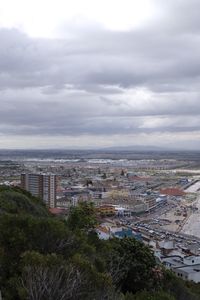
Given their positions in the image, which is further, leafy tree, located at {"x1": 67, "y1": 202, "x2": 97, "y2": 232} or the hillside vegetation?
leafy tree, located at {"x1": 67, "y1": 202, "x2": 97, "y2": 232}

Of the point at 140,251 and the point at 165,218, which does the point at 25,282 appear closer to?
the point at 140,251

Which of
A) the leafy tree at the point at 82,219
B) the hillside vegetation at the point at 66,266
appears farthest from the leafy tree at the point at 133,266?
the leafy tree at the point at 82,219

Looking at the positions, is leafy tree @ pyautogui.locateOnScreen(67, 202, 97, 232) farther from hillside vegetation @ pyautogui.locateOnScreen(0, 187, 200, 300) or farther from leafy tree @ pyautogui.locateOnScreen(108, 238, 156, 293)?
leafy tree @ pyautogui.locateOnScreen(108, 238, 156, 293)

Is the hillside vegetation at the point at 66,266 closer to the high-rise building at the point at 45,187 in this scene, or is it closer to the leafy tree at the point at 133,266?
the leafy tree at the point at 133,266

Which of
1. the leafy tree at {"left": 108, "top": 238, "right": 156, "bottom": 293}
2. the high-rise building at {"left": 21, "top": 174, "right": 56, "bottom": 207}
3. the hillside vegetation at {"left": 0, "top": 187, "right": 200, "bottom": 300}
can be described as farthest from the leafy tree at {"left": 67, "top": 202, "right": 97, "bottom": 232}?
the high-rise building at {"left": 21, "top": 174, "right": 56, "bottom": 207}

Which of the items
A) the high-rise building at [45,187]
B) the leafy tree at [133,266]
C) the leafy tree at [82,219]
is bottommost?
the high-rise building at [45,187]

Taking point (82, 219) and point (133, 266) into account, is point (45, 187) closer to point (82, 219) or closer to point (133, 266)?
point (82, 219)

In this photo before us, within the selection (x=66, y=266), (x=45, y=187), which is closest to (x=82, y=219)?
(x=66, y=266)

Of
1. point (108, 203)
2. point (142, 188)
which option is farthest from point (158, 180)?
point (108, 203)
